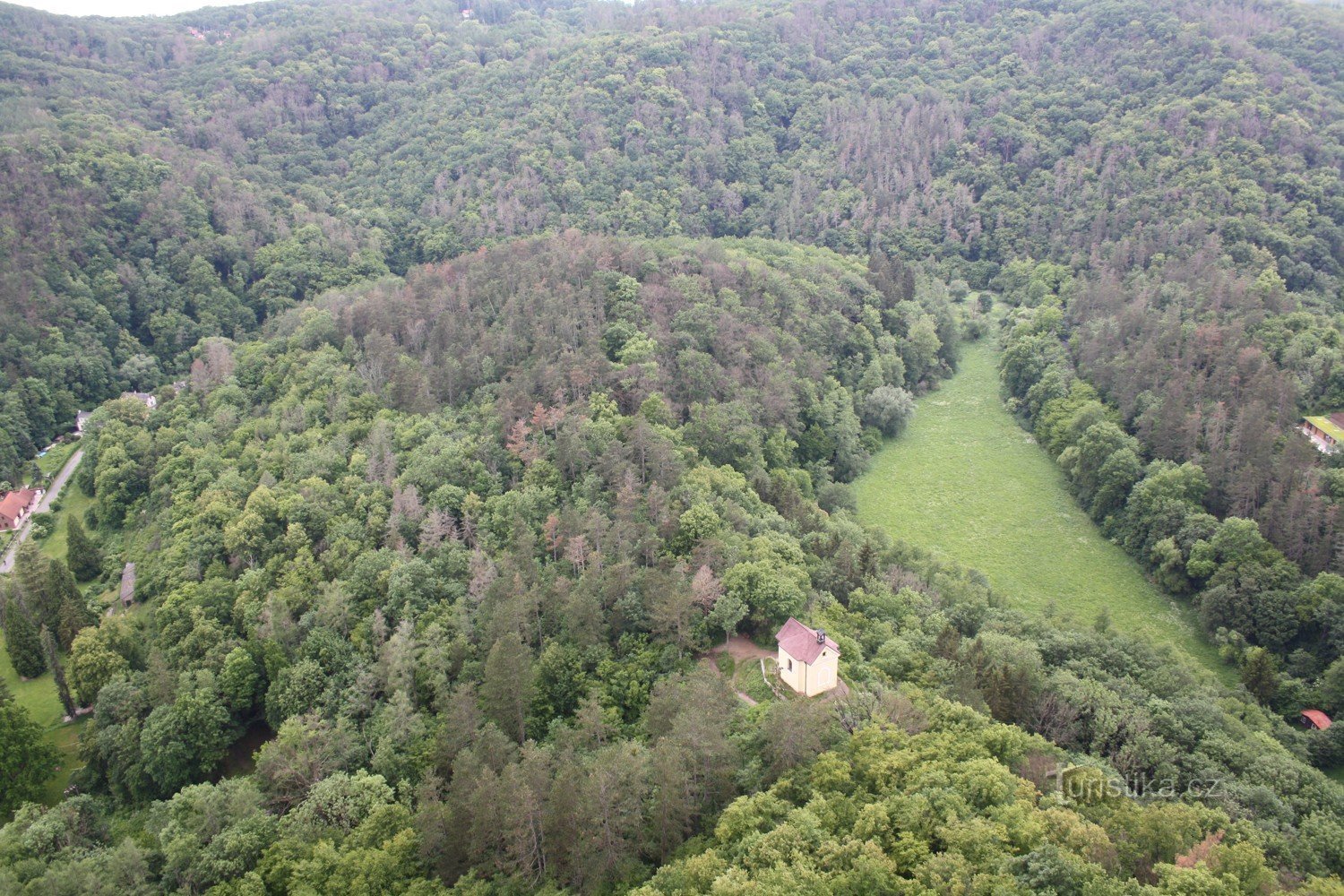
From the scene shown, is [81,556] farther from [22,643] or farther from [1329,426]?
[1329,426]

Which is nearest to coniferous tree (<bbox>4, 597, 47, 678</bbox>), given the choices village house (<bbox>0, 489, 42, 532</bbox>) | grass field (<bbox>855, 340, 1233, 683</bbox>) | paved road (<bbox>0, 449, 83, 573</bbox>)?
paved road (<bbox>0, 449, 83, 573</bbox>)

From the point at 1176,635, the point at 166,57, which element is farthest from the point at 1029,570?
the point at 166,57

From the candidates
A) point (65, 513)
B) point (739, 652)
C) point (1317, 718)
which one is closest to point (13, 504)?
point (65, 513)

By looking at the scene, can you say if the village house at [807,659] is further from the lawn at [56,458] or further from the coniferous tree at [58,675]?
the lawn at [56,458]

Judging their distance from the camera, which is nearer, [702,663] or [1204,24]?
[702,663]

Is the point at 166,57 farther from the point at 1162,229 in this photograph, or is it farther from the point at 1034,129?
the point at 1162,229
